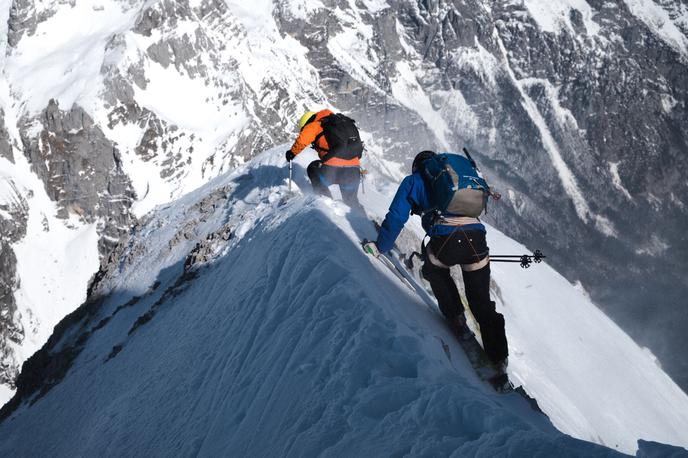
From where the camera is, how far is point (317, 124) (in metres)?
11.6

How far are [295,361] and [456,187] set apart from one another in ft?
9.34

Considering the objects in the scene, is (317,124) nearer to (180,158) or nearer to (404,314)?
(404,314)

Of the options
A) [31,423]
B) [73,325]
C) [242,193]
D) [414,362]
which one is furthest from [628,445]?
[73,325]

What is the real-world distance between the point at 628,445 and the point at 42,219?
154 meters

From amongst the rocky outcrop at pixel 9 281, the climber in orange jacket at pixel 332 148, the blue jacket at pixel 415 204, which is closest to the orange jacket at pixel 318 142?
the climber in orange jacket at pixel 332 148

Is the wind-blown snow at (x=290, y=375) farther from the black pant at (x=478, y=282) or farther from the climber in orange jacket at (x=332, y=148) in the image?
the climber in orange jacket at (x=332, y=148)

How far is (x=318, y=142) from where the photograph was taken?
1167 cm

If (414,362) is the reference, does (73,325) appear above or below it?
below

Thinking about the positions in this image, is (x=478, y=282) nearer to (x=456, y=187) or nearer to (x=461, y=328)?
(x=461, y=328)

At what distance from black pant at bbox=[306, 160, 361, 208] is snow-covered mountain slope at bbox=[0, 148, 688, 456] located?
2.32ft

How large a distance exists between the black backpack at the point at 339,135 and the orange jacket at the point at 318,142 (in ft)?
→ 0.22

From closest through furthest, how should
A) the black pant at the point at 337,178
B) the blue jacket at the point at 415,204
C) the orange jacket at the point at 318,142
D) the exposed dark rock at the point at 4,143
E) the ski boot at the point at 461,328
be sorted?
the blue jacket at the point at 415,204
the ski boot at the point at 461,328
the orange jacket at the point at 318,142
the black pant at the point at 337,178
the exposed dark rock at the point at 4,143

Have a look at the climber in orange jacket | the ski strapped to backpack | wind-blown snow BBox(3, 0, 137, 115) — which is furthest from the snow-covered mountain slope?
wind-blown snow BBox(3, 0, 137, 115)

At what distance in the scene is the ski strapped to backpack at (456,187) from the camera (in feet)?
22.6
